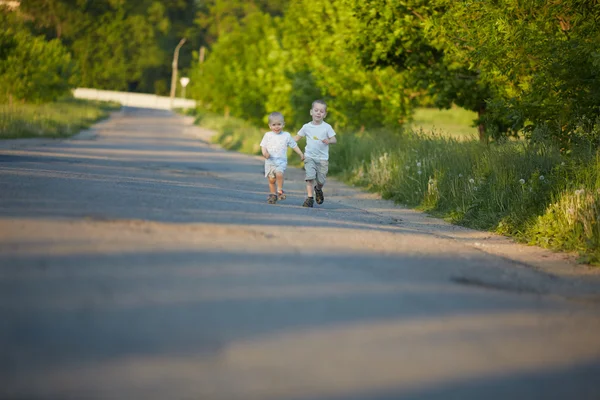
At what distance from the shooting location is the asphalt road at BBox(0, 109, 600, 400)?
466cm

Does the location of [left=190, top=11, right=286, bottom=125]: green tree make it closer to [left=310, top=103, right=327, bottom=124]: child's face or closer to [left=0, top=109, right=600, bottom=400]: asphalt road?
[left=310, top=103, right=327, bottom=124]: child's face

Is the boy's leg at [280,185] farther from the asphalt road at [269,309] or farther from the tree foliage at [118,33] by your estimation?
the tree foliage at [118,33]

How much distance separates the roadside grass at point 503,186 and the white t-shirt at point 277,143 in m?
2.48

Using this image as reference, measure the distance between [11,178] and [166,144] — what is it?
20.1 m

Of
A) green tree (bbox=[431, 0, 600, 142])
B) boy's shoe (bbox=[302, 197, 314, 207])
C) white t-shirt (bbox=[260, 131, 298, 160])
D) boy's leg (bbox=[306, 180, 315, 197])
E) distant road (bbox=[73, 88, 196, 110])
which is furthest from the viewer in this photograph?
distant road (bbox=[73, 88, 196, 110])

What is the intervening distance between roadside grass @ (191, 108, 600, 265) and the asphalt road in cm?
54

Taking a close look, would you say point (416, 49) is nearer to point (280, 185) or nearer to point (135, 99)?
point (280, 185)

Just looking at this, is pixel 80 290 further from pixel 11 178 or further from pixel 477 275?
pixel 11 178

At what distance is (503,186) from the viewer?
1307 cm

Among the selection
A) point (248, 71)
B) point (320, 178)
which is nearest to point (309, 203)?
point (320, 178)

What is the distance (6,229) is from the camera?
8297 mm

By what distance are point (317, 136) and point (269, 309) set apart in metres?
8.12

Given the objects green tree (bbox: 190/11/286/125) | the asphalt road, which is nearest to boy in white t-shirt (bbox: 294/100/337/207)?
the asphalt road

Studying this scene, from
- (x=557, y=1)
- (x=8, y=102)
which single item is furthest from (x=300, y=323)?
(x=8, y=102)
